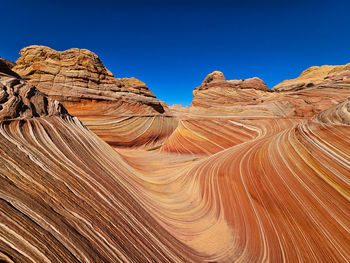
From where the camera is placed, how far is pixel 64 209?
86 centimetres

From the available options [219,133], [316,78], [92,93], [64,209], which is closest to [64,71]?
[92,93]

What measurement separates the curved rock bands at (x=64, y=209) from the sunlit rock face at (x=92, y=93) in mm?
3634

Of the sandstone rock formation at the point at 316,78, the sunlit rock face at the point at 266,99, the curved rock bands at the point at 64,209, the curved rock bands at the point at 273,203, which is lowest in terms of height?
the curved rock bands at the point at 273,203

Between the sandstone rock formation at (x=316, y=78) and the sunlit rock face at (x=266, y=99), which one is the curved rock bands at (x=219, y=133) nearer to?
the sunlit rock face at (x=266, y=99)

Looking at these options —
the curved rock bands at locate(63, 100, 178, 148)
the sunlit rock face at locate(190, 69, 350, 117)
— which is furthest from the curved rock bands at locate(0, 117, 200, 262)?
the sunlit rock face at locate(190, 69, 350, 117)

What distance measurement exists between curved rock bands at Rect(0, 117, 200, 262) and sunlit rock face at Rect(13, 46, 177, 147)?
3634mm

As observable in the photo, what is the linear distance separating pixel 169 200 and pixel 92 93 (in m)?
5.17

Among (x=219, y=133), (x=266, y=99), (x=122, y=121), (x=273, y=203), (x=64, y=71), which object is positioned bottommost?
(x=273, y=203)

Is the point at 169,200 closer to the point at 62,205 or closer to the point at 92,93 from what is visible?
the point at 62,205

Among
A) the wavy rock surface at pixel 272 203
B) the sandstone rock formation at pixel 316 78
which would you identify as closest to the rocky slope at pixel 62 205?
the wavy rock surface at pixel 272 203

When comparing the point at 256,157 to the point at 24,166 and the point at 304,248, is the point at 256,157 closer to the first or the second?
the point at 304,248

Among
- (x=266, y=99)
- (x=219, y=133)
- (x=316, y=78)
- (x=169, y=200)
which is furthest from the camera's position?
(x=316, y=78)

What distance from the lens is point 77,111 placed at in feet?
16.7

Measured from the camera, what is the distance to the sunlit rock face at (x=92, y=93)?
16.5 ft
